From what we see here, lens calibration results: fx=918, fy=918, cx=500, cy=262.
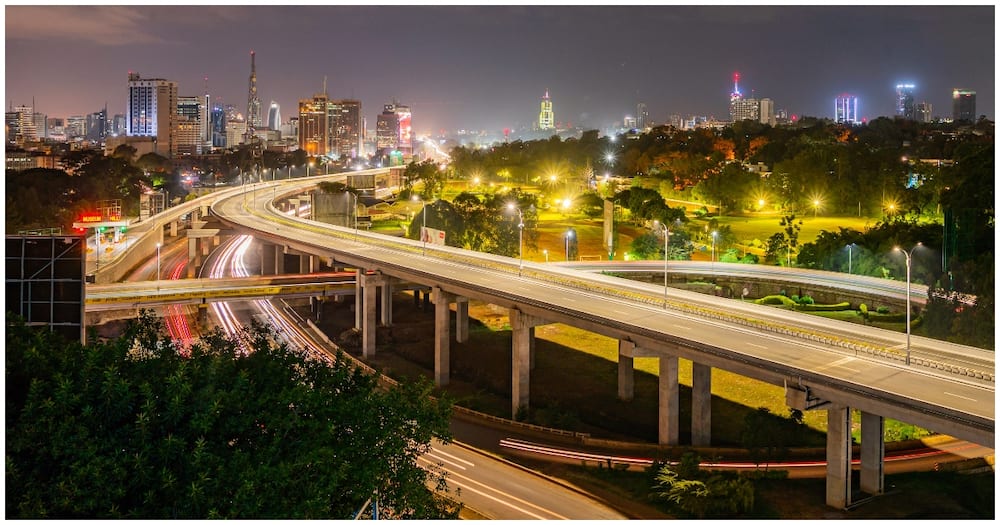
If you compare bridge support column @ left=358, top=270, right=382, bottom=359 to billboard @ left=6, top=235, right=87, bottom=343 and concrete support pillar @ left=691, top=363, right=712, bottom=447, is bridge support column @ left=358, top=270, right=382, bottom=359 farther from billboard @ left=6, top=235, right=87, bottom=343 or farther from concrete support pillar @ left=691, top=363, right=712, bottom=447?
billboard @ left=6, top=235, right=87, bottom=343

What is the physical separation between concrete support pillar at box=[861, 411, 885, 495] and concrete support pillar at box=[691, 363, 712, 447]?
25.5 feet

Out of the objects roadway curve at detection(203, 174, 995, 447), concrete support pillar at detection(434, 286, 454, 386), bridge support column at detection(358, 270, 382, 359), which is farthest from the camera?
bridge support column at detection(358, 270, 382, 359)

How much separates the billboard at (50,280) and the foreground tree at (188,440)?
218cm

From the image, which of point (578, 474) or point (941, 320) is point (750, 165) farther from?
point (578, 474)

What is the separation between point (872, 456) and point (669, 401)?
29.0 ft

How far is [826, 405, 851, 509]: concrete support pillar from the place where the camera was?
29141 millimetres

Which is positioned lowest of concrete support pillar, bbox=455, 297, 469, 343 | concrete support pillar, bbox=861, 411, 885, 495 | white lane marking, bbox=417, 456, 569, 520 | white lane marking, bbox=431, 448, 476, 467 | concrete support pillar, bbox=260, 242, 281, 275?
white lane marking, bbox=417, 456, 569, 520

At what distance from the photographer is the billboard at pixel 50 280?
Result: 86.8 feet

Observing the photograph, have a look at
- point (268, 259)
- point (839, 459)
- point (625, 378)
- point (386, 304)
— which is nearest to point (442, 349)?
point (625, 378)

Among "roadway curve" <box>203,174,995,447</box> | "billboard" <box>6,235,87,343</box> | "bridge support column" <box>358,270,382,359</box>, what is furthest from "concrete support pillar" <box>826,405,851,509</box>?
"bridge support column" <box>358,270,382,359</box>

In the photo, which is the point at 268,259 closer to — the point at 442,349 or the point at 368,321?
the point at 368,321

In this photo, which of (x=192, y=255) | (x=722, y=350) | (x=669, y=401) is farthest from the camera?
(x=192, y=255)

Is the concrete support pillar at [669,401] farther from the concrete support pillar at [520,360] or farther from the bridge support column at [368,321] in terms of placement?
the bridge support column at [368,321]

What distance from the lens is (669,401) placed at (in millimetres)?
37094
